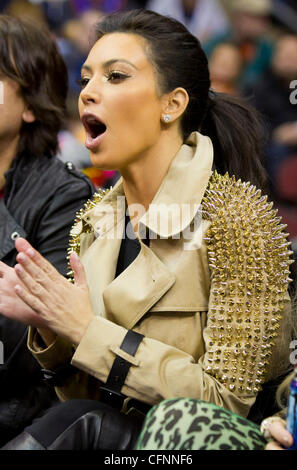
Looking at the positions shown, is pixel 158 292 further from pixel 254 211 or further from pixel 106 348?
pixel 254 211

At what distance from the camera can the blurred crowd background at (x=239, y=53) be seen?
4445 mm

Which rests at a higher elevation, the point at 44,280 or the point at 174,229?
the point at 174,229

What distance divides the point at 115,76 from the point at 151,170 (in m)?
0.29

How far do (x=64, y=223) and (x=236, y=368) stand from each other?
3.56 ft

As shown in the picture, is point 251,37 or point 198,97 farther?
point 251,37

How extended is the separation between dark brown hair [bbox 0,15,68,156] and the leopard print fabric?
5.19 ft

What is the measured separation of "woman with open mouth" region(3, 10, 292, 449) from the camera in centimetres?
202

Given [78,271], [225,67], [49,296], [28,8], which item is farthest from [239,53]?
[49,296]

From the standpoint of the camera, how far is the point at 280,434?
5.71ft

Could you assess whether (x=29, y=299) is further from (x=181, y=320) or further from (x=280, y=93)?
(x=280, y=93)

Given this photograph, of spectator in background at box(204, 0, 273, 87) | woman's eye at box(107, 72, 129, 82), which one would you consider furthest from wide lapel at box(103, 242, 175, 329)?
spectator in background at box(204, 0, 273, 87)

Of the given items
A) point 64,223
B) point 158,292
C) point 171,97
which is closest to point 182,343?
point 158,292

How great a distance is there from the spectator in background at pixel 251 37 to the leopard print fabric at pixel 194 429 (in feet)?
12.3

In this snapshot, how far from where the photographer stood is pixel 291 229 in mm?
3996
